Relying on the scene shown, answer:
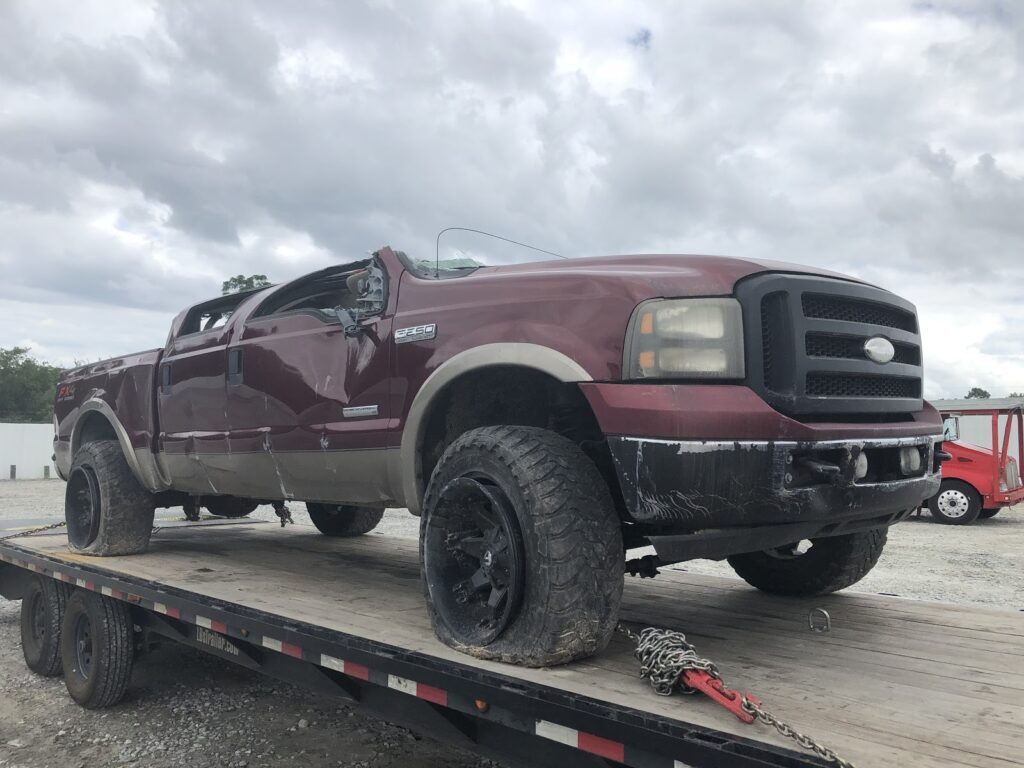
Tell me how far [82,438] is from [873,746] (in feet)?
19.7

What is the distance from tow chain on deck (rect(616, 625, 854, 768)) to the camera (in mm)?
1938

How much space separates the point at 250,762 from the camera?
409 centimetres

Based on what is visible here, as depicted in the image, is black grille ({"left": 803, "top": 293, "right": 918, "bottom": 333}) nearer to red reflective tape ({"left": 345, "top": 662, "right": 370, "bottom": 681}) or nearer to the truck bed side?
red reflective tape ({"left": 345, "top": 662, "right": 370, "bottom": 681})

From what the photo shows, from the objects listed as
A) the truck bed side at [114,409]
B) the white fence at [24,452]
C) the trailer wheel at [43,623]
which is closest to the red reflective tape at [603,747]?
the truck bed side at [114,409]

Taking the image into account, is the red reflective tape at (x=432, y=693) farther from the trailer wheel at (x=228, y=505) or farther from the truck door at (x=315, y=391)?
the trailer wheel at (x=228, y=505)

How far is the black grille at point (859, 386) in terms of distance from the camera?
2.67m

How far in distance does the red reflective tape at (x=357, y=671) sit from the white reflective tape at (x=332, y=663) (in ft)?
0.08

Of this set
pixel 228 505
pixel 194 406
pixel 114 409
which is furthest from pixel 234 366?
pixel 228 505

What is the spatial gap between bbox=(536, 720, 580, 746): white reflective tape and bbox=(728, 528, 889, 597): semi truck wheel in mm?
1709

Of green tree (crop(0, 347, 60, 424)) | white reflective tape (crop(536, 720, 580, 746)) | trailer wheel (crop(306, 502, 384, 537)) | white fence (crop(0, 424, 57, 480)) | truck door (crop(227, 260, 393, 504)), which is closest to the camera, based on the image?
white reflective tape (crop(536, 720, 580, 746))

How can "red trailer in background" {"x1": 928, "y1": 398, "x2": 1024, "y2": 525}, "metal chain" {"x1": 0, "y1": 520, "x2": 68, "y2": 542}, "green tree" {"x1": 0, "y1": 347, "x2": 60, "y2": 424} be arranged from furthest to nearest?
"green tree" {"x1": 0, "y1": 347, "x2": 60, "y2": 424} < "red trailer in background" {"x1": 928, "y1": 398, "x2": 1024, "y2": 525} < "metal chain" {"x1": 0, "y1": 520, "x2": 68, "y2": 542}

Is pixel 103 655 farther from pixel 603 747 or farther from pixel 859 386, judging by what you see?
pixel 859 386

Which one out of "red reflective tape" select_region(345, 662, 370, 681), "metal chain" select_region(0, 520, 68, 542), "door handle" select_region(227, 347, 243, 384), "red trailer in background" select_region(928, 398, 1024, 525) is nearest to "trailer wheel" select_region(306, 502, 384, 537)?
"metal chain" select_region(0, 520, 68, 542)

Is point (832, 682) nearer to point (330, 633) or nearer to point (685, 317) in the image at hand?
point (685, 317)
